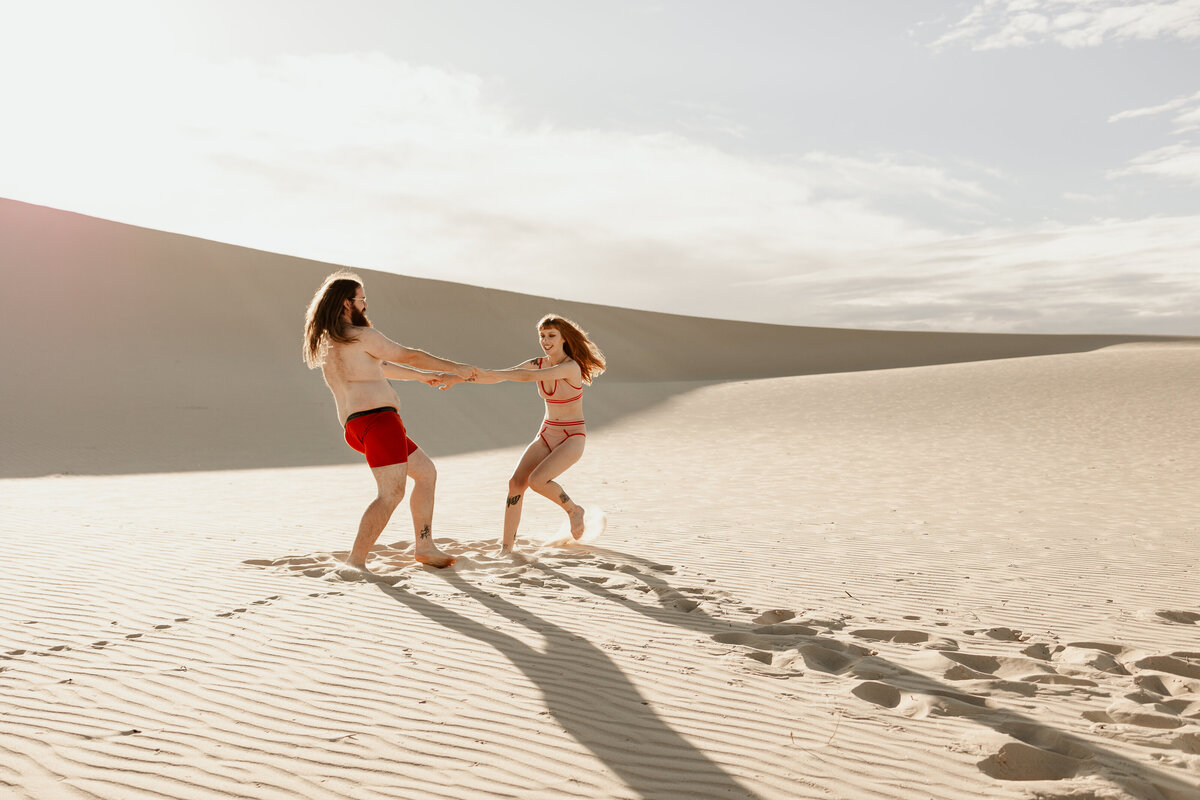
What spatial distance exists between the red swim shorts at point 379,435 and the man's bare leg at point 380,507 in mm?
63

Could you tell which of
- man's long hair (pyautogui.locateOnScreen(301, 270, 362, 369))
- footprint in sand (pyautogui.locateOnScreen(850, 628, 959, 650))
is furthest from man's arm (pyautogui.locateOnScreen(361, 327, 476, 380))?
footprint in sand (pyautogui.locateOnScreen(850, 628, 959, 650))

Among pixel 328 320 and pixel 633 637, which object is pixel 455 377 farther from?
pixel 633 637

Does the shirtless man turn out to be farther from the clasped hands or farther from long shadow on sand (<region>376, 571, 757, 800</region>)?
long shadow on sand (<region>376, 571, 757, 800</region>)

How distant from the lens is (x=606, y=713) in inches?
144

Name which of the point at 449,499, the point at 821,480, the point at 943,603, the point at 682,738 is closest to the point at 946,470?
the point at 821,480

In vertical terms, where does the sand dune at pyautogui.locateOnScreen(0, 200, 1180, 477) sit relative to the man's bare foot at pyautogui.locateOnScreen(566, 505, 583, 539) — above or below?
above

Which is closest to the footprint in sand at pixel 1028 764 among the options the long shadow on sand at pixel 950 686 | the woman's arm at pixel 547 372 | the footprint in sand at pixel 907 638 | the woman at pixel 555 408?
the long shadow on sand at pixel 950 686

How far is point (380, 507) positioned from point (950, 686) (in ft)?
12.4

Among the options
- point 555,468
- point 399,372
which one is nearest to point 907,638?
point 555,468

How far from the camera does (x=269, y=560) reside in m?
6.80

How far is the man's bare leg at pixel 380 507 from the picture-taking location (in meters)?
6.02

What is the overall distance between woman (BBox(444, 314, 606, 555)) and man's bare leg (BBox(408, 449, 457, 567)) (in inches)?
26.0

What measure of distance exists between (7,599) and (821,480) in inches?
414

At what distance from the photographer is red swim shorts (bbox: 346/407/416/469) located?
6031 mm
